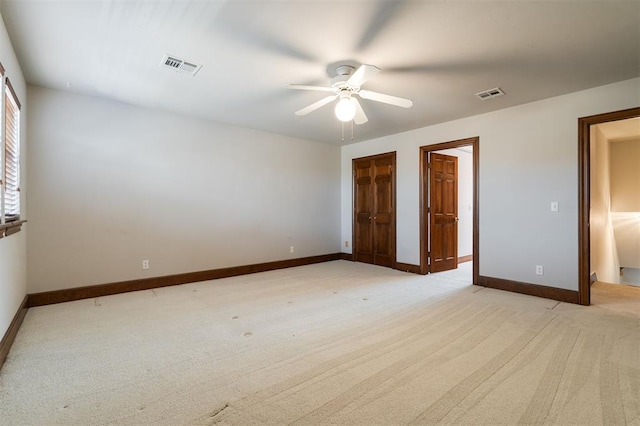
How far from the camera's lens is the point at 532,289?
388 cm

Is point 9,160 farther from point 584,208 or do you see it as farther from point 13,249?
point 584,208

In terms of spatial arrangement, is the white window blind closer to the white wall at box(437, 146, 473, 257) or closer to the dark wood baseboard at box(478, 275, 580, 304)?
the dark wood baseboard at box(478, 275, 580, 304)

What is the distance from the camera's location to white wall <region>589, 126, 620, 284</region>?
175 inches

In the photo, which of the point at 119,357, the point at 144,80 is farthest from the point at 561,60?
the point at 119,357

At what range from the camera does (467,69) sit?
9.70 ft

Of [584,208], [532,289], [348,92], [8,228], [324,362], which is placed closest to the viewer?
[324,362]

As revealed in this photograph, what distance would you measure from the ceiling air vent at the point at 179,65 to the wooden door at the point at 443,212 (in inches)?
153

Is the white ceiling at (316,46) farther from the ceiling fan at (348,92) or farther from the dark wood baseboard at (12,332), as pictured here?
the dark wood baseboard at (12,332)

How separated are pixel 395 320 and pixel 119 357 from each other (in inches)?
91.9


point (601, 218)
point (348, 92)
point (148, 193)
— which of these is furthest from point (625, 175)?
point (148, 193)

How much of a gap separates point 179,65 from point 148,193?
2.01m

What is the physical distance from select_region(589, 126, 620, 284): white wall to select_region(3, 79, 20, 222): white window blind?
6.51 metres

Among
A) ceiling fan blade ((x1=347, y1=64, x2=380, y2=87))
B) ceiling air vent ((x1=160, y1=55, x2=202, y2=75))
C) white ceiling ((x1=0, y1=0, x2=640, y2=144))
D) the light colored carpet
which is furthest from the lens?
ceiling air vent ((x1=160, y1=55, x2=202, y2=75))

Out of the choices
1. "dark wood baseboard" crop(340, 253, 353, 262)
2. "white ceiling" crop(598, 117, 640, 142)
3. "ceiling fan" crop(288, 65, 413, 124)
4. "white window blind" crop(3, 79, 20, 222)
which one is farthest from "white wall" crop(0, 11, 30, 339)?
"white ceiling" crop(598, 117, 640, 142)
